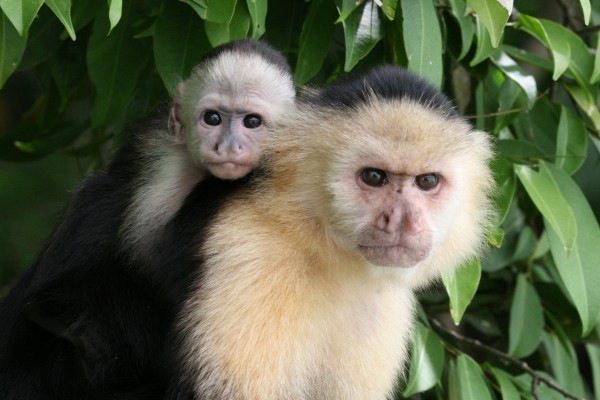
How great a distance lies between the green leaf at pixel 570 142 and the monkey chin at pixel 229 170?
142cm

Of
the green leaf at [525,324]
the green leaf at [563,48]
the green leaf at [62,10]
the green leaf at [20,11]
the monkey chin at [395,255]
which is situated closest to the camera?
the green leaf at [20,11]

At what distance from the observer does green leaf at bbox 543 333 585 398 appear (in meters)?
4.27

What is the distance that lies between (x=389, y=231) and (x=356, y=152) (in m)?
0.26

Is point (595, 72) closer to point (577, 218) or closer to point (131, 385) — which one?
point (577, 218)

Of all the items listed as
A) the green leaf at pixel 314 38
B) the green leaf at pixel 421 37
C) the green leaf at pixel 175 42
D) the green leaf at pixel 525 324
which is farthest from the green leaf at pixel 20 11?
the green leaf at pixel 525 324

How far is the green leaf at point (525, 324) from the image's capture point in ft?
13.5

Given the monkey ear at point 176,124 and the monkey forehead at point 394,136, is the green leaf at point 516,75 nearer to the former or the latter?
the monkey forehead at point 394,136

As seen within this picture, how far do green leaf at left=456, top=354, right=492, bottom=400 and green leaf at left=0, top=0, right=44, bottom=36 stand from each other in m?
2.00

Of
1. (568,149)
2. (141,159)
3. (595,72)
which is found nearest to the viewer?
(141,159)

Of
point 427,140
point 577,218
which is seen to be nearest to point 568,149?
point 577,218

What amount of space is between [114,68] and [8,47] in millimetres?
704

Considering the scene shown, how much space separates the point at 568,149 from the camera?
379 cm

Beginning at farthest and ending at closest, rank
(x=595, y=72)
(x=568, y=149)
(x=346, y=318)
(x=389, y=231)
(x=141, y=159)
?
(x=568, y=149), (x=595, y=72), (x=141, y=159), (x=346, y=318), (x=389, y=231)

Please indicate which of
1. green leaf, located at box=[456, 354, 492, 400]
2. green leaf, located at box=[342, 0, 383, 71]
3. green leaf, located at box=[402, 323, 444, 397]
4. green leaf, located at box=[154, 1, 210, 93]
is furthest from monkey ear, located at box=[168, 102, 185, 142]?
green leaf, located at box=[456, 354, 492, 400]
